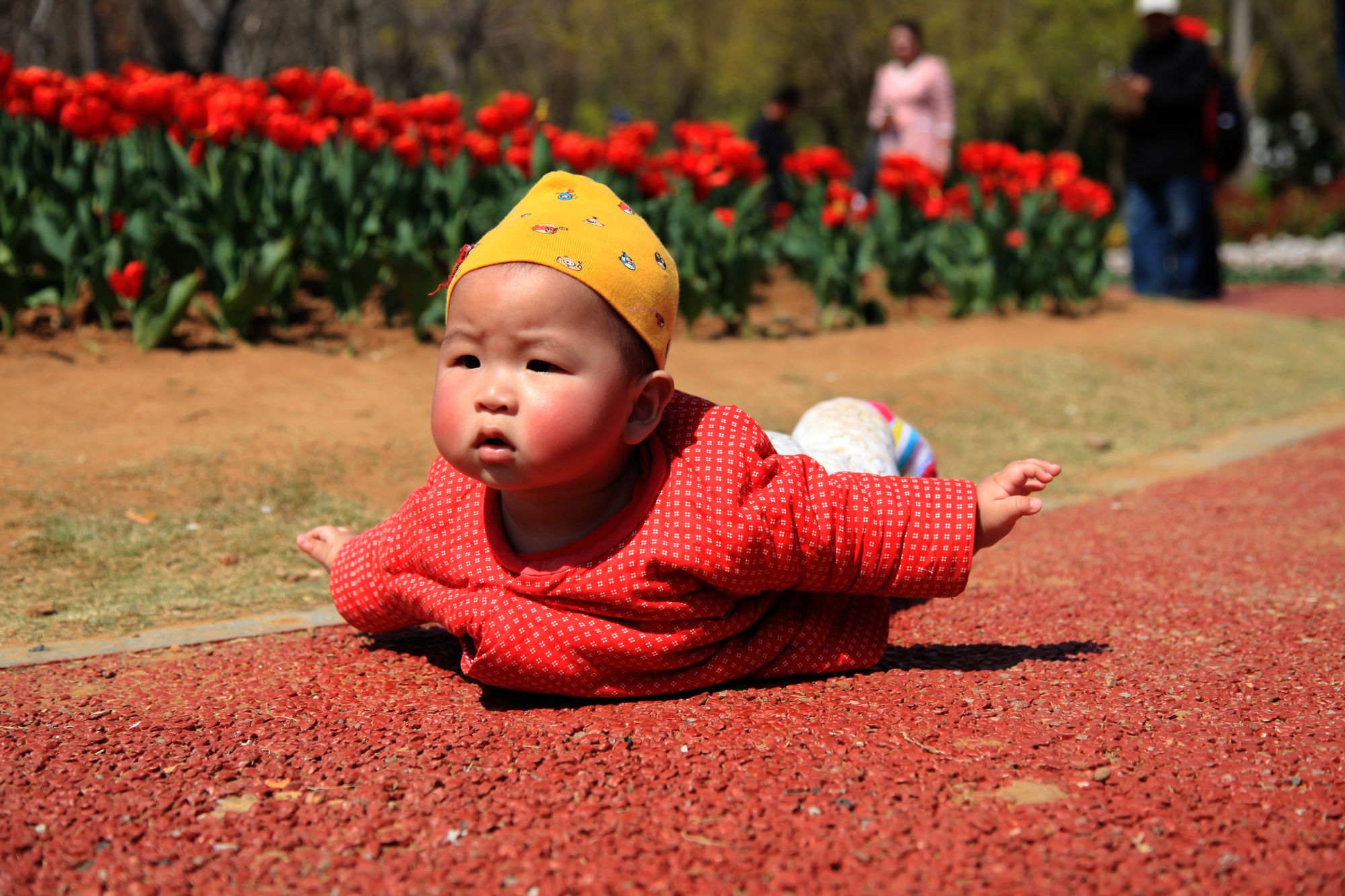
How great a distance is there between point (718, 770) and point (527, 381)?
65 cm


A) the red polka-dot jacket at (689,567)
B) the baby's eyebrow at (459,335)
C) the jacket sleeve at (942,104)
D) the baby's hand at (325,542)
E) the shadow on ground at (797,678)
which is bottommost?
the shadow on ground at (797,678)

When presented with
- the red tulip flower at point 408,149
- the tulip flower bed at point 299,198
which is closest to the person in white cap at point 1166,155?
the tulip flower bed at point 299,198

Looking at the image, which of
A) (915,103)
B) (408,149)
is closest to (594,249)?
(408,149)

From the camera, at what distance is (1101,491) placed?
4426mm

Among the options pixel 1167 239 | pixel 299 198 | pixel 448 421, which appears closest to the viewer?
pixel 448 421

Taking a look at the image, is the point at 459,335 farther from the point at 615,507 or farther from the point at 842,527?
the point at 842,527

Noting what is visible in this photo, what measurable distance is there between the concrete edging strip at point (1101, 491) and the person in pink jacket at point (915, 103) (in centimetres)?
394

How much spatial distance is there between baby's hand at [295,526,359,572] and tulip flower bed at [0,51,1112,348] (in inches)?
96.6

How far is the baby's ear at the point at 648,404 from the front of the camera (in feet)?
7.41

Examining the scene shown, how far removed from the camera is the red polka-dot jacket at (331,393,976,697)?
226cm

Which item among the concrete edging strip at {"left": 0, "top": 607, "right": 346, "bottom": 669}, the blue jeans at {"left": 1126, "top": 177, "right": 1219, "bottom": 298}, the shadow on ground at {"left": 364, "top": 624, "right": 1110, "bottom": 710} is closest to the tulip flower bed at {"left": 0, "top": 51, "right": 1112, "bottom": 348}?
the concrete edging strip at {"left": 0, "top": 607, "right": 346, "bottom": 669}

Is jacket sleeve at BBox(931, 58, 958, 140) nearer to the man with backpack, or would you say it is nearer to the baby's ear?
the man with backpack

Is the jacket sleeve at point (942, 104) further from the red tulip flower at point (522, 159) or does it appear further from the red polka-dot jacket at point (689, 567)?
the red polka-dot jacket at point (689, 567)

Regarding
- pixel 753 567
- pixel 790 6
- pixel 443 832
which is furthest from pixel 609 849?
pixel 790 6
